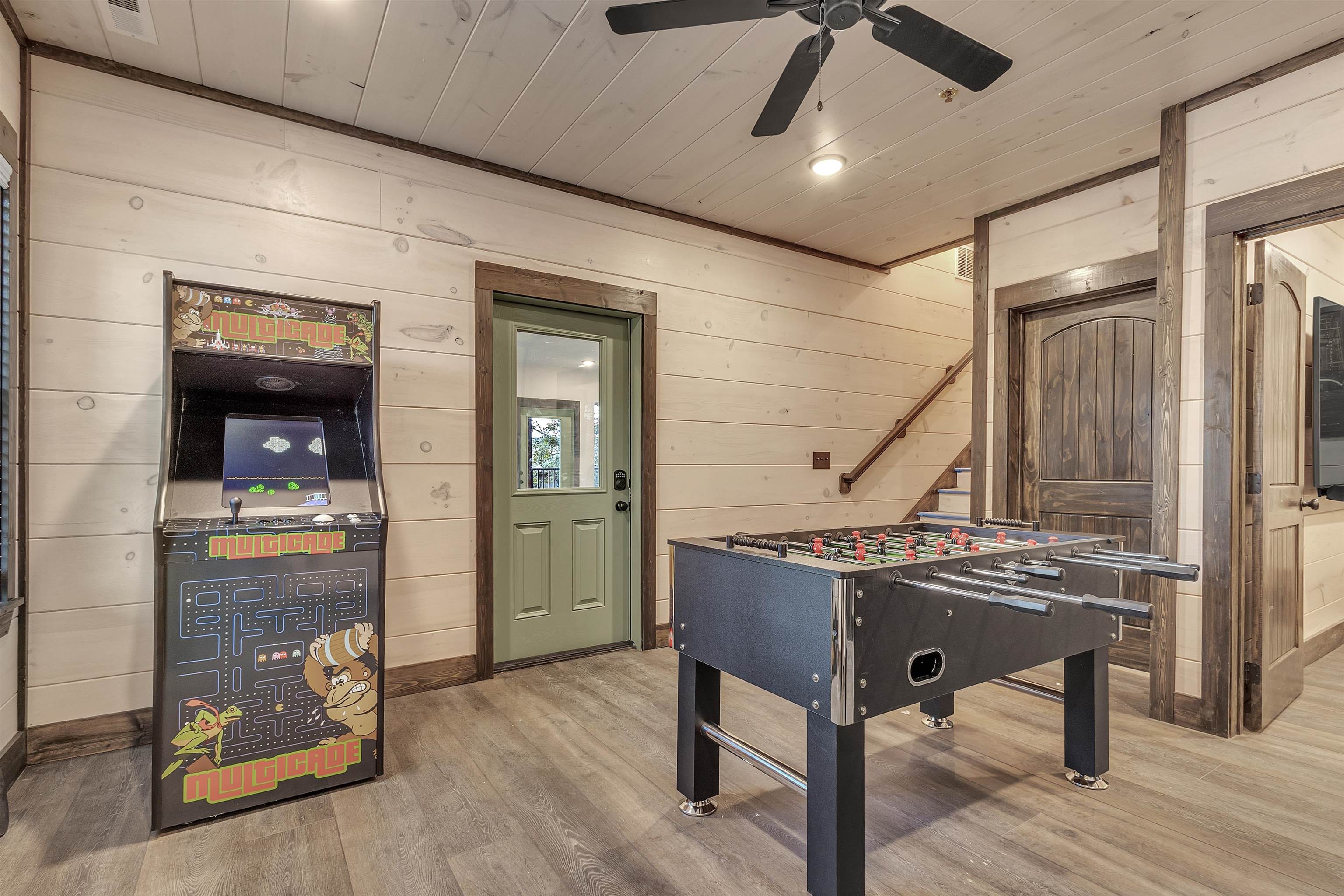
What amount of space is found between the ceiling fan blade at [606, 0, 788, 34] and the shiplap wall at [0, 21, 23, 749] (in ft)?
6.85

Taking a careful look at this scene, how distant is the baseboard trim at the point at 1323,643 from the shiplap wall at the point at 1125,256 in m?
1.35

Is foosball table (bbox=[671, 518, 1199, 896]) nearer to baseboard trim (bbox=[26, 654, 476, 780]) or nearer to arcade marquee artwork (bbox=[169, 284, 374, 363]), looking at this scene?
baseboard trim (bbox=[26, 654, 476, 780])

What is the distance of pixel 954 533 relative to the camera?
2.41 m

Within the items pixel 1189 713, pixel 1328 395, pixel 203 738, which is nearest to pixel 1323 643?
pixel 1328 395

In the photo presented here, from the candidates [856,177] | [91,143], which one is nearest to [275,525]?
[91,143]

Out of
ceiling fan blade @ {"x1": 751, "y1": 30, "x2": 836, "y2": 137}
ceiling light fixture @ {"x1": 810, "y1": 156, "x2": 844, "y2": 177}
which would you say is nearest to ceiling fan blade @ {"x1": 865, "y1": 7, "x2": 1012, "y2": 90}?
ceiling fan blade @ {"x1": 751, "y1": 30, "x2": 836, "y2": 137}

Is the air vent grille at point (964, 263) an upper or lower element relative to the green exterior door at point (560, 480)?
upper

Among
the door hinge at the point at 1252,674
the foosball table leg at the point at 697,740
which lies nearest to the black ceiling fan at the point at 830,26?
the foosball table leg at the point at 697,740

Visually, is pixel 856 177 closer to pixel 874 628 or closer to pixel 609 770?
pixel 874 628

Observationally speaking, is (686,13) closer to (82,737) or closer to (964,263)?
(82,737)

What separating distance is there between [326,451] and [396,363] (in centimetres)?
80

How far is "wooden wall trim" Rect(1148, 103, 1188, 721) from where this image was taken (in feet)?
9.39

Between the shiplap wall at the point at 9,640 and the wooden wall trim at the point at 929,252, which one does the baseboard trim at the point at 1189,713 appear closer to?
the wooden wall trim at the point at 929,252

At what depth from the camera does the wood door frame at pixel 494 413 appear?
3316mm
